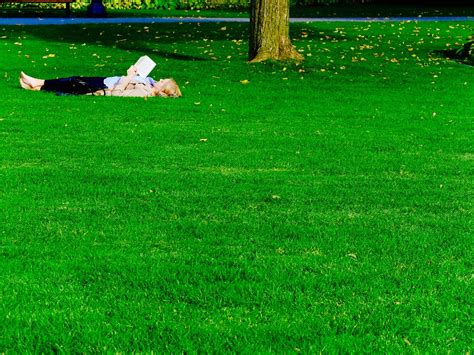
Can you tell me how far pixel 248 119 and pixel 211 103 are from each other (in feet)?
5.52

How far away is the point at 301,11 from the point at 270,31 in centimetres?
1718

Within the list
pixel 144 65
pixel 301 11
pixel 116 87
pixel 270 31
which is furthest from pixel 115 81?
pixel 301 11

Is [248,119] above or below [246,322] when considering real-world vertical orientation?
below

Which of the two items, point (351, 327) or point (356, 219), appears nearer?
point (351, 327)

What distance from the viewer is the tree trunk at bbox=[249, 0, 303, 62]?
17203mm

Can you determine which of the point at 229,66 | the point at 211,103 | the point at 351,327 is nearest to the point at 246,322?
the point at 351,327

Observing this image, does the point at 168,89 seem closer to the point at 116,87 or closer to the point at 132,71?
the point at 132,71

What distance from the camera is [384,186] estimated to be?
22.7 feet

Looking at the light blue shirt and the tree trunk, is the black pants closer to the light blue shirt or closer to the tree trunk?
the light blue shirt

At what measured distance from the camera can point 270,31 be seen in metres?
17.4

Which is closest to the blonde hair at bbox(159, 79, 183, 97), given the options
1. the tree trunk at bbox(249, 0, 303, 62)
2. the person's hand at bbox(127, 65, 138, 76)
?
the person's hand at bbox(127, 65, 138, 76)

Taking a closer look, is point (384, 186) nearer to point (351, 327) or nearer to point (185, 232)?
point (185, 232)

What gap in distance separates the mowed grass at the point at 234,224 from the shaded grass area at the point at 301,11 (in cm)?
1820

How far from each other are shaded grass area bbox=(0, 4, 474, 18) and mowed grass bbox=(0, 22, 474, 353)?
18.2 metres
